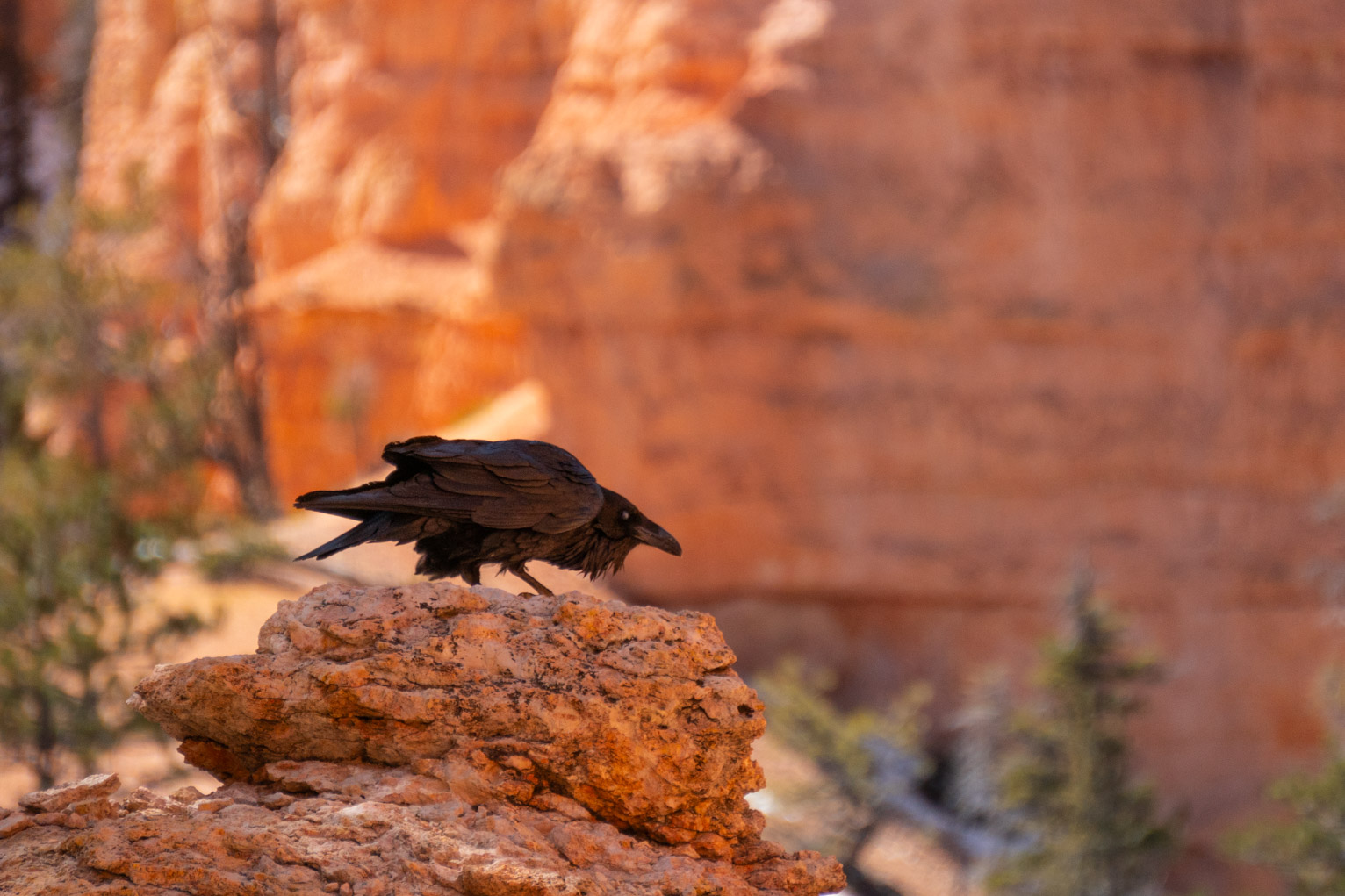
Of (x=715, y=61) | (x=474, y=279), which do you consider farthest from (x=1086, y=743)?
(x=474, y=279)

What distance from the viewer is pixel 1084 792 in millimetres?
12680

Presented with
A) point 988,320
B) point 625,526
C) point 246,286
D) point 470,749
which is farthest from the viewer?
point 246,286

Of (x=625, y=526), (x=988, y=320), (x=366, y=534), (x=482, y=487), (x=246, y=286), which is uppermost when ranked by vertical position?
(x=246, y=286)

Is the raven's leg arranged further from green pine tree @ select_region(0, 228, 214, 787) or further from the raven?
green pine tree @ select_region(0, 228, 214, 787)

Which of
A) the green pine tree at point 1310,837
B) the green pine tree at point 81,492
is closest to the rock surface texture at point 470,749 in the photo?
the green pine tree at point 81,492

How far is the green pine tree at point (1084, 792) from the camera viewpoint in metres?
12.6

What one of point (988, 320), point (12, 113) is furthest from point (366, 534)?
point (12, 113)

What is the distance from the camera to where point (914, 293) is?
Result: 16203 mm

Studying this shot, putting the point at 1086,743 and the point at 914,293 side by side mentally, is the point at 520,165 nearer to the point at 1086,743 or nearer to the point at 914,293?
the point at 914,293

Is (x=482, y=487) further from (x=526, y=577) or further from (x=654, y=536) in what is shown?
(x=654, y=536)

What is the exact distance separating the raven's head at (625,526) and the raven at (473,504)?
21 millimetres

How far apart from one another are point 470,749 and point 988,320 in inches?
543

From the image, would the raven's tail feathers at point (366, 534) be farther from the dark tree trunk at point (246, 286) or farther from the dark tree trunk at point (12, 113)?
the dark tree trunk at point (12, 113)

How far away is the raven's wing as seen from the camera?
4043mm
